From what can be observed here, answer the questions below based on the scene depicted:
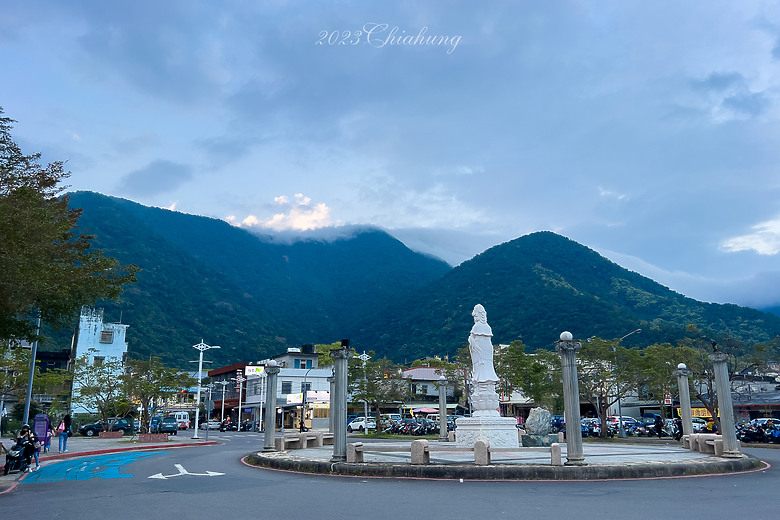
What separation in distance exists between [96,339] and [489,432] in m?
59.6

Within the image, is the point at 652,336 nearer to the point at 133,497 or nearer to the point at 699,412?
the point at 699,412

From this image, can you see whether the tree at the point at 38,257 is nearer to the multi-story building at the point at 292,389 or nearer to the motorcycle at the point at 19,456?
the motorcycle at the point at 19,456

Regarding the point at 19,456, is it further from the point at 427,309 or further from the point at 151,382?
the point at 427,309

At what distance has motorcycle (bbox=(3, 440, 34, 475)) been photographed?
1639 centimetres

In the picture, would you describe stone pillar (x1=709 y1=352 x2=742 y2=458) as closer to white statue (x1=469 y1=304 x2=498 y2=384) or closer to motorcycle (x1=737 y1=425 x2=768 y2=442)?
white statue (x1=469 y1=304 x2=498 y2=384)

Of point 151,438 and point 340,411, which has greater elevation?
point 340,411

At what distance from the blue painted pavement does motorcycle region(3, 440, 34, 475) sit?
424 millimetres

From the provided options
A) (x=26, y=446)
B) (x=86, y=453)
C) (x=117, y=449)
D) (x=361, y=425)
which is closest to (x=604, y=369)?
(x=361, y=425)

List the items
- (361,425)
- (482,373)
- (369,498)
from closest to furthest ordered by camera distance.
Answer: (369,498)
(482,373)
(361,425)

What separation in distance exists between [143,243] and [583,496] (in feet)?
484

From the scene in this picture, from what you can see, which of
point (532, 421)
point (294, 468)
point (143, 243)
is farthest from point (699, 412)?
point (143, 243)

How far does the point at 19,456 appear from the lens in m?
16.6

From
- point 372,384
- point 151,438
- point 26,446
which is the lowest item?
point 151,438

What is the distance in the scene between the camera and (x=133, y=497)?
11.4 metres
